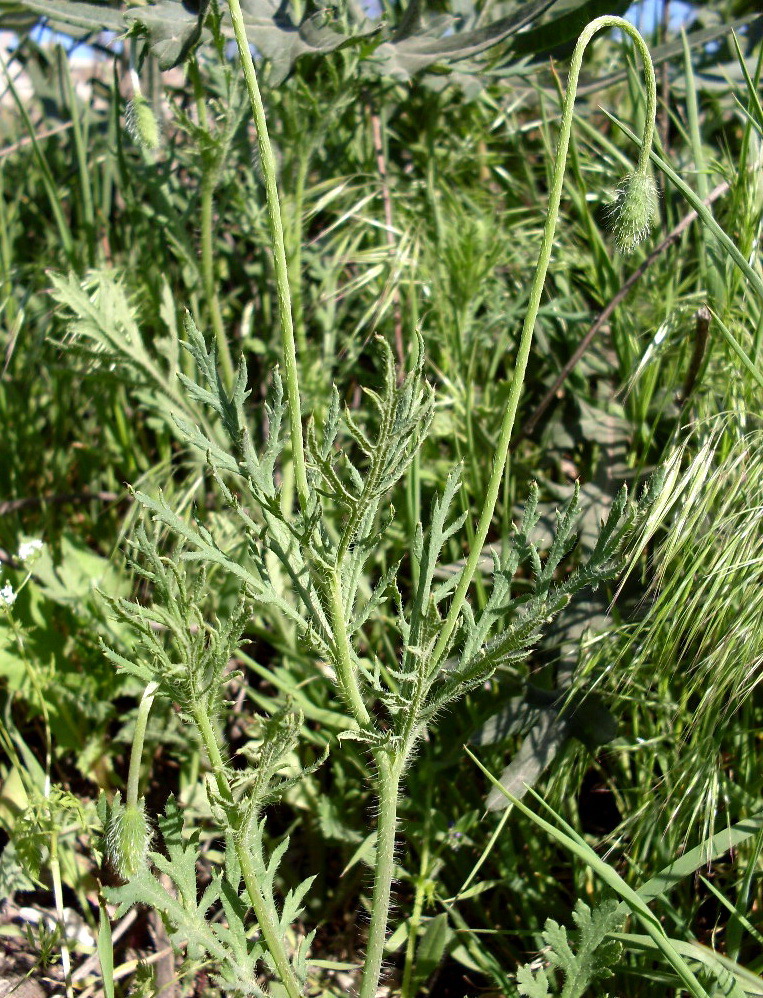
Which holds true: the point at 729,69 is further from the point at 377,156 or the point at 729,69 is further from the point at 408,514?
the point at 408,514

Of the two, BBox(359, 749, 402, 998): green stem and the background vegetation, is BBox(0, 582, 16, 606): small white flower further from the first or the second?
BBox(359, 749, 402, 998): green stem

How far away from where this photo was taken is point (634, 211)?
34.7 inches

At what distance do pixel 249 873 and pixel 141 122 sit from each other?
0.98 m

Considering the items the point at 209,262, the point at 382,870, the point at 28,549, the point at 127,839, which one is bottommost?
the point at 382,870

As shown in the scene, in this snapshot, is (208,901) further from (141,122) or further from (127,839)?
(141,122)

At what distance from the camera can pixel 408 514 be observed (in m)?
1.41

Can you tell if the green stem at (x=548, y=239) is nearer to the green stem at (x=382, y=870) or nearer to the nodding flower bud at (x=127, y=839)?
the green stem at (x=382, y=870)

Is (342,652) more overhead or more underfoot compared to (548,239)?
more underfoot

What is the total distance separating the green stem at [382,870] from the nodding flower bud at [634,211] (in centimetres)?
59

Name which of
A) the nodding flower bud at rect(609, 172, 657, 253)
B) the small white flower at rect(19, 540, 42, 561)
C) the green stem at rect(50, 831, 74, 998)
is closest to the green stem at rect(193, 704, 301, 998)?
the green stem at rect(50, 831, 74, 998)

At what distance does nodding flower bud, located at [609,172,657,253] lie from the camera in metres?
0.88

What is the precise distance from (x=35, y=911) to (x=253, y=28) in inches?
53.0

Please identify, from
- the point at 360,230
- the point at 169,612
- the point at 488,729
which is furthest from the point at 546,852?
the point at 360,230

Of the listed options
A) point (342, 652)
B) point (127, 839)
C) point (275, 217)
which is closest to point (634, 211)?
point (275, 217)
